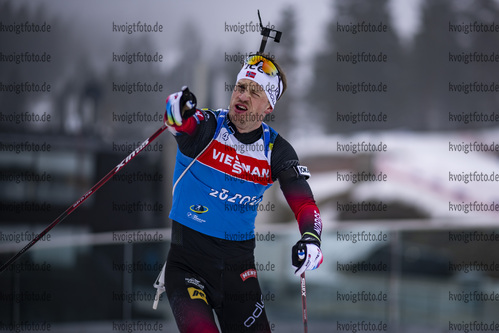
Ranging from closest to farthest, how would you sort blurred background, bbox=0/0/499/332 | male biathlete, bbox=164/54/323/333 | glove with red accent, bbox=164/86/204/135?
glove with red accent, bbox=164/86/204/135, male biathlete, bbox=164/54/323/333, blurred background, bbox=0/0/499/332

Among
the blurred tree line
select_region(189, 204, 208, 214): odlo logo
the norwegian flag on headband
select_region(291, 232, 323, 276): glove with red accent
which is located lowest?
select_region(291, 232, 323, 276): glove with red accent

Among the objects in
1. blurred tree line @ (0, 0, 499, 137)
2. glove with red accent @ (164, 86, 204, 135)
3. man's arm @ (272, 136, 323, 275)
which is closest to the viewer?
glove with red accent @ (164, 86, 204, 135)

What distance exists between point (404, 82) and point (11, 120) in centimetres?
1671

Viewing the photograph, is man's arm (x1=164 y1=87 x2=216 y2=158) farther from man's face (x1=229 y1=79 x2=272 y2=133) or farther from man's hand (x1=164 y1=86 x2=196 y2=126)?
man's face (x1=229 y1=79 x2=272 y2=133)

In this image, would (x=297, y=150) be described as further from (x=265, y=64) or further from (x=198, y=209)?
(x=198, y=209)

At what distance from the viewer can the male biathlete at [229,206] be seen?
11.5 feet

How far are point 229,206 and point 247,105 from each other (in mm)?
616

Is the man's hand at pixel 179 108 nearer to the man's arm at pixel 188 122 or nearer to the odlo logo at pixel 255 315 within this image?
the man's arm at pixel 188 122

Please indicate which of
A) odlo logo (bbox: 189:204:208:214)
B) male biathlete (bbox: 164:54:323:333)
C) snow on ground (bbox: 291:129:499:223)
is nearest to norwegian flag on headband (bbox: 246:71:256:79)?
male biathlete (bbox: 164:54:323:333)

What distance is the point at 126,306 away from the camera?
623cm

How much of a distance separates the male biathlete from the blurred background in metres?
2.80

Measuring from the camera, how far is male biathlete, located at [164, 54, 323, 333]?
3500 millimetres

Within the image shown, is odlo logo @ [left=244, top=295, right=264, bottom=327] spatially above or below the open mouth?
below

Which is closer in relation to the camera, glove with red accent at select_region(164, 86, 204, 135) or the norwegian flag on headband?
glove with red accent at select_region(164, 86, 204, 135)
